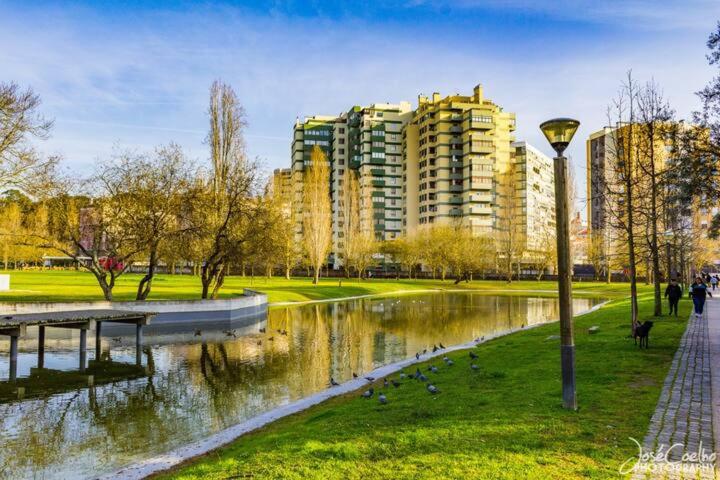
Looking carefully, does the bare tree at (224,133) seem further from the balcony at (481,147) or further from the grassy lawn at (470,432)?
the balcony at (481,147)

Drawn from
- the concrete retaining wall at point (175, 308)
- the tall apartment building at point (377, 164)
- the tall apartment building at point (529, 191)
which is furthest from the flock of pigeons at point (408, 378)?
the tall apartment building at point (529, 191)

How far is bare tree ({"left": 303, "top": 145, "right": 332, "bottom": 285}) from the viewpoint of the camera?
68.9m

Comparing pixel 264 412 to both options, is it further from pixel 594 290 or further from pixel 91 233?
pixel 594 290

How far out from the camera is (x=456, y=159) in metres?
→ 118

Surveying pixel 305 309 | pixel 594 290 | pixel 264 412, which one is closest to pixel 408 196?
pixel 594 290

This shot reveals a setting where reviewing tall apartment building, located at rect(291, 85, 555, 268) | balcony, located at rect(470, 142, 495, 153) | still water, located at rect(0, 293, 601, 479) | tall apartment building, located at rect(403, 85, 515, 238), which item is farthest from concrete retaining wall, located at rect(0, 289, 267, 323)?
balcony, located at rect(470, 142, 495, 153)

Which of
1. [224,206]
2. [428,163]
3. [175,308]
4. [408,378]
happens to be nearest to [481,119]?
[428,163]

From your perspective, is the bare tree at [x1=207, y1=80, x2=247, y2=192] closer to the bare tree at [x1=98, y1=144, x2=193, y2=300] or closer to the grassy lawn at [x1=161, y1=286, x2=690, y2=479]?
the bare tree at [x1=98, y1=144, x2=193, y2=300]

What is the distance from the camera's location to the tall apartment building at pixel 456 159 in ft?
374

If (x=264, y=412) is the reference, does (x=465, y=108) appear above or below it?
above

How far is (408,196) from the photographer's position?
410 feet

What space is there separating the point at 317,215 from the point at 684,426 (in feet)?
206

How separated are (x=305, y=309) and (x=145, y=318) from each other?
20457 mm

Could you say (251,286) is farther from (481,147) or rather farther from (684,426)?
(481,147)
